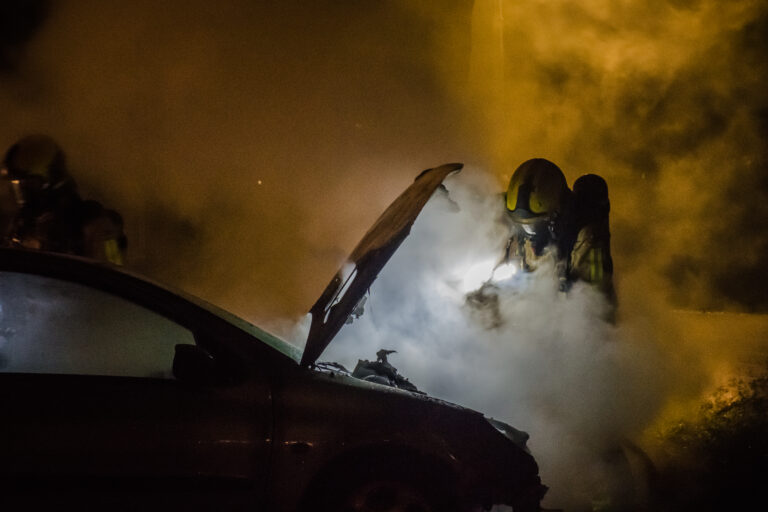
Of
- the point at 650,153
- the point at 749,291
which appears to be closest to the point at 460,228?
the point at 650,153

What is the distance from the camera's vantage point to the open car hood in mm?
3201

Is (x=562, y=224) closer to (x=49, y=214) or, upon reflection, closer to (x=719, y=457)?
(x=719, y=457)

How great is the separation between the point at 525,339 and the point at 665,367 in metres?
1.46

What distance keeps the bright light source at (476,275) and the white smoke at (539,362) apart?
10 cm

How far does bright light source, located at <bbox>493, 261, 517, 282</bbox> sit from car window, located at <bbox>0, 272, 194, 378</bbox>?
3230 millimetres

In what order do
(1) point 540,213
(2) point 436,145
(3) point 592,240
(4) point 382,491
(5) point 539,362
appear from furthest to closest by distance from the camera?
(2) point 436,145 < (1) point 540,213 < (3) point 592,240 < (5) point 539,362 < (4) point 382,491

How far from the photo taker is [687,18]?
11469 mm

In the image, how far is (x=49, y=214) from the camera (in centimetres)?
515

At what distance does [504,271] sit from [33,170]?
3993mm

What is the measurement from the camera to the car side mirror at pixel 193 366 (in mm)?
2760

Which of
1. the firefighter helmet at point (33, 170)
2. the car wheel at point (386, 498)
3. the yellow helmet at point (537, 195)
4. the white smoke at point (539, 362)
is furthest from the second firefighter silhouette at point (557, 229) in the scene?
the firefighter helmet at point (33, 170)

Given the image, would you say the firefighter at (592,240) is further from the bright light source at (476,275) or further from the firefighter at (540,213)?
the bright light source at (476,275)

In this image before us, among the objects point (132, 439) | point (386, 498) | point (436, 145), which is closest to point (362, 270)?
point (386, 498)

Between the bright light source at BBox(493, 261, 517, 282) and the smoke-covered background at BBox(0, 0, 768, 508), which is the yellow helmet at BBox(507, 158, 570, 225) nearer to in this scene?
the bright light source at BBox(493, 261, 517, 282)
